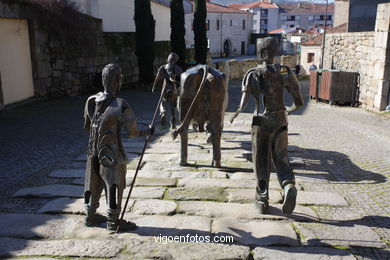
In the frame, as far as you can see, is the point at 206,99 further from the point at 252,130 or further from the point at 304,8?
the point at 304,8

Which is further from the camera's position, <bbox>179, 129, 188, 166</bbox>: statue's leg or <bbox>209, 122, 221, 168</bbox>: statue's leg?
<bbox>179, 129, 188, 166</bbox>: statue's leg

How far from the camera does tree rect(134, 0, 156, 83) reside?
1728 cm

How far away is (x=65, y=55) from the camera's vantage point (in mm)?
14227

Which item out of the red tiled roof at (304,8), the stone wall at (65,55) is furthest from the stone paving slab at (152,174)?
the red tiled roof at (304,8)

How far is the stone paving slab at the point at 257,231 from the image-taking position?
4211mm

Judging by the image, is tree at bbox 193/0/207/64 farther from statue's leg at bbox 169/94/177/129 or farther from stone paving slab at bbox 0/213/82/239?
stone paving slab at bbox 0/213/82/239

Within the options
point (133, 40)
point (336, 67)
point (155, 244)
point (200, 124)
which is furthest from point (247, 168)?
point (133, 40)

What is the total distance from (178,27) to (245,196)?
14.5m

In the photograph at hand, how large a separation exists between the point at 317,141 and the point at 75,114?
675 centimetres

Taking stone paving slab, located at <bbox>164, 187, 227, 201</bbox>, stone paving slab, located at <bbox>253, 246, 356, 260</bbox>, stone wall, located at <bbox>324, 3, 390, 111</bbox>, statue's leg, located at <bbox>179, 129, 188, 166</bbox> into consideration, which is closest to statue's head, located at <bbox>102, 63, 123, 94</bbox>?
stone paving slab, located at <bbox>164, 187, 227, 201</bbox>

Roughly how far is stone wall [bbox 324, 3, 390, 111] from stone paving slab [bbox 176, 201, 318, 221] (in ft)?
27.7

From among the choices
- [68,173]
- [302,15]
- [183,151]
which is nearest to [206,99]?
[183,151]

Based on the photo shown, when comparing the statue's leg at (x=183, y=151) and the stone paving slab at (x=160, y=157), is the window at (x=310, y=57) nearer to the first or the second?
the stone paving slab at (x=160, y=157)

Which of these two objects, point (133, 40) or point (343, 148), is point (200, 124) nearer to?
point (343, 148)
